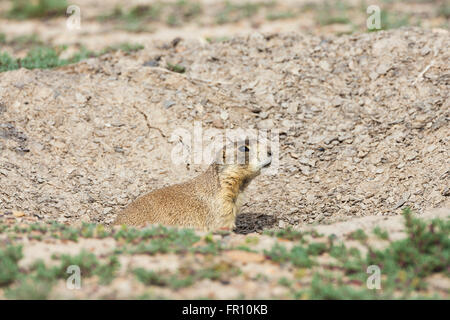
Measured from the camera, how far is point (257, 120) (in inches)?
345

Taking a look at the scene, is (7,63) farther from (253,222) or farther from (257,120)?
(253,222)

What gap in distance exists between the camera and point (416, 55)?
8.96m

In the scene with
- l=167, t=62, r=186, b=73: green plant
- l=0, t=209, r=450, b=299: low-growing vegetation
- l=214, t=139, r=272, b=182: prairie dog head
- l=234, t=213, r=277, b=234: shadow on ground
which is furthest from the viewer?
l=167, t=62, r=186, b=73: green plant

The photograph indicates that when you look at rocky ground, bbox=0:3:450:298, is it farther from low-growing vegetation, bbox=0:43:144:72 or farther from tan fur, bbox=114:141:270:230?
tan fur, bbox=114:141:270:230

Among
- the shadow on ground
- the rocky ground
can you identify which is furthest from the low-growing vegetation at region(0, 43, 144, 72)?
the shadow on ground

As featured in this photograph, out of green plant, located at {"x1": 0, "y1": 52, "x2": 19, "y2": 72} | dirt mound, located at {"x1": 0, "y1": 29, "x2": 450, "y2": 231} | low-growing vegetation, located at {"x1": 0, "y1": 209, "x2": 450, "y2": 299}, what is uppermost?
green plant, located at {"x1": 0, "y1": 52, "x2": 19, "y2": 72}

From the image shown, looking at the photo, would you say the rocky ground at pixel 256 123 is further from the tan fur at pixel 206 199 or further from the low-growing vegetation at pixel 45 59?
the tan fur at pixel 206 199

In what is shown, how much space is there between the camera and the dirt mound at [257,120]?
7.39 m

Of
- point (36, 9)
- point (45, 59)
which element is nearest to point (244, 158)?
point (45, 59)

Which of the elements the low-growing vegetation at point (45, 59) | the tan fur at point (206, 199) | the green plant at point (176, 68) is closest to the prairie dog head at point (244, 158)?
the tan fur at point (206, 199)

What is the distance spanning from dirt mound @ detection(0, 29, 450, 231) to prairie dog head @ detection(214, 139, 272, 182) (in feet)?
3.03

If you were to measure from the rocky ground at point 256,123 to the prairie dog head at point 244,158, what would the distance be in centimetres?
81

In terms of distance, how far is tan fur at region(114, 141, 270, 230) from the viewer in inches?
251

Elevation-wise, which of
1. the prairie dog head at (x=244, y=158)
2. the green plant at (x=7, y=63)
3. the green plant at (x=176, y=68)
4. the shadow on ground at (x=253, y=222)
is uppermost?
the green plant at (x=7, y=63)
